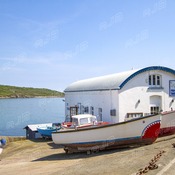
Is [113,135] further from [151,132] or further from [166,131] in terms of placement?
[166,131]

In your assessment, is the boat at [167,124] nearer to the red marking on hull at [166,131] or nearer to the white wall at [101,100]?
the red marking on hull at [166,131]

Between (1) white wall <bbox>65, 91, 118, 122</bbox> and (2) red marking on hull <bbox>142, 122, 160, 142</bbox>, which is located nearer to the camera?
(2) red marking on hull <bbox>142, 122, 160, 142</bbox>

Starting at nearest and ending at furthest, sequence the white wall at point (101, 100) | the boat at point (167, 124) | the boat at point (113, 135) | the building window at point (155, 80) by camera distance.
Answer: the boat at point (113, 135), the boat at point (167, 124), the white wall at point (101, 100), the building window at point (155, 80)

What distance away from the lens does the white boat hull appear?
55.7 feet

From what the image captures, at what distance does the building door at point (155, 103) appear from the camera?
935 inches

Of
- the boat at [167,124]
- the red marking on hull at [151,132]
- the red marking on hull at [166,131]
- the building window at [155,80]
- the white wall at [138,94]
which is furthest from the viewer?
the building window at [155,80]

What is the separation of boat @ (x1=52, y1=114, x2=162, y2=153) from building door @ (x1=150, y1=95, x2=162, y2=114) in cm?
625

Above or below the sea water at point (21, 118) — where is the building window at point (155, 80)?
above

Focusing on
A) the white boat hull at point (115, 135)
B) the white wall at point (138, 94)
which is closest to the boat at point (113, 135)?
the white boat hull at point (115, 135)

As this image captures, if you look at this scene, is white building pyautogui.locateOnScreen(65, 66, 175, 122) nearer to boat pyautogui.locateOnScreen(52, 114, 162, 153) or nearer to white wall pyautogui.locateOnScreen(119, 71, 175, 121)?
white wall pyautogui.locateOnScreen(119, 71, 175, 121)

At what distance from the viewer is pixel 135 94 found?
22.8m

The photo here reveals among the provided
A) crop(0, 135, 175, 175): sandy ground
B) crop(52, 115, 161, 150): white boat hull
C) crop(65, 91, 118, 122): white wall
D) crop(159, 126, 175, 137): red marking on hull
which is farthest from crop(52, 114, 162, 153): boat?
crop(65, 91, 118, 122): white wall

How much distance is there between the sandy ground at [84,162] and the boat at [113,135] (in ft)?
1.91

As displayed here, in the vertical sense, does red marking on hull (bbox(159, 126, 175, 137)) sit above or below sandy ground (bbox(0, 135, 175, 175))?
above
